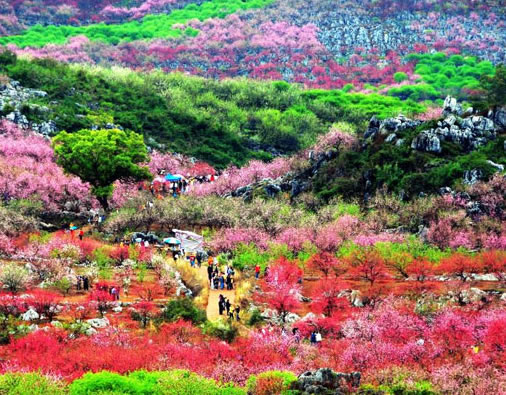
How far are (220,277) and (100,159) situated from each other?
26.5m

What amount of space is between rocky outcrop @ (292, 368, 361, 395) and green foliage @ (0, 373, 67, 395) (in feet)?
37.1

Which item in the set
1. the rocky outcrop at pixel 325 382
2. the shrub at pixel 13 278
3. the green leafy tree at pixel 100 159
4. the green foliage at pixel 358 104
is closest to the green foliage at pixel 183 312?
the shrub at pixel 13 278

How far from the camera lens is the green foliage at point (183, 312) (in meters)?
52.2

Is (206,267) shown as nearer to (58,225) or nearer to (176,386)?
(58,225)

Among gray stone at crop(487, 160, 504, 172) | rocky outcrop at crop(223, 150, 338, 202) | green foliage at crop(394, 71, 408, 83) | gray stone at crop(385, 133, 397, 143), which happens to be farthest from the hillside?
green foliage at crop(394, 71, 408, 83)

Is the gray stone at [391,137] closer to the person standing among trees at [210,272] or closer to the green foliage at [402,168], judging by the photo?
the green foliage at [402,168]

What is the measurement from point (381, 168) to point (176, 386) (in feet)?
158

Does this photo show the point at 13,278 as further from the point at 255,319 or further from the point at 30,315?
the point at 255,319

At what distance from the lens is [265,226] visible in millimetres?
74500

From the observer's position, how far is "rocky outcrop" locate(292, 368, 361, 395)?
128 ft

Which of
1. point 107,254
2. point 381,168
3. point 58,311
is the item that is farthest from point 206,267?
point 381,168

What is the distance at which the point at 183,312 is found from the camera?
52.4 meters

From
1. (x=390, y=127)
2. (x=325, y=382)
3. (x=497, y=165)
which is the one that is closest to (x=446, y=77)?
(x=390, y=127)

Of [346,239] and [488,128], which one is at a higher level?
[488,128]
